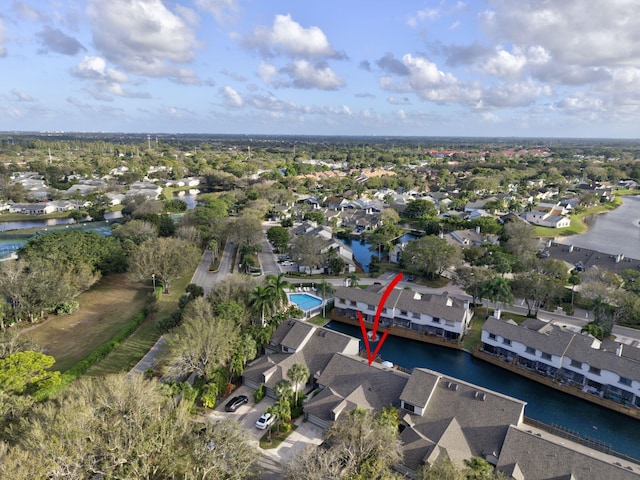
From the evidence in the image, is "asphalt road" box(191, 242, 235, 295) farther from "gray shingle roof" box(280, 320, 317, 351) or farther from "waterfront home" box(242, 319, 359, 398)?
"gray shingle roof" box(280, 320, 317, 351)

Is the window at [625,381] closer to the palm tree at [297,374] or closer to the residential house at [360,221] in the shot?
the palm tree at [297,374]

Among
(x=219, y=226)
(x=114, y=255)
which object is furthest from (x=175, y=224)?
(x=114, y=255)

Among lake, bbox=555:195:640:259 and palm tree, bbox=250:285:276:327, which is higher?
palm tree, bbox=250:285:276:327

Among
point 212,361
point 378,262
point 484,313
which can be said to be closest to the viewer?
point 212,361

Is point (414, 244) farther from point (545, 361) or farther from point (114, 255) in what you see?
point (114, 255)

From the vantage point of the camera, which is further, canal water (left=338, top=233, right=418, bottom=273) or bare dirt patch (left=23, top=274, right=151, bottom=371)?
canal water (left=338, top=233, right=418, bottom=273)

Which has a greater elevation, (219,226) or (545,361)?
(219,226)

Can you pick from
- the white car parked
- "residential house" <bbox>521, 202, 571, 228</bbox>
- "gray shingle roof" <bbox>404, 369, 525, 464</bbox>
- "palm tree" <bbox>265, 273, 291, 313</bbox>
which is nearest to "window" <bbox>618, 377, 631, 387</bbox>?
"gray shingle roof" <bbox>404, 369, 525, 464</bbox>
